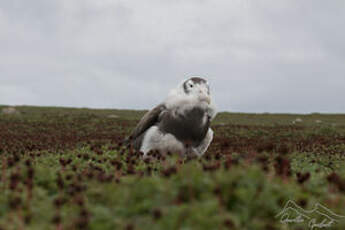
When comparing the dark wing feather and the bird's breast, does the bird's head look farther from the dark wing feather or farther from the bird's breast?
the dark wing feather

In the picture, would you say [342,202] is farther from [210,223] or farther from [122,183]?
[122,183]

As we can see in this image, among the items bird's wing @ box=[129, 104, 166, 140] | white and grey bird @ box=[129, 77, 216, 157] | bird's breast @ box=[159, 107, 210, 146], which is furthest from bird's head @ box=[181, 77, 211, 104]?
bird's wing @ box=[129, 104, 166, 140]

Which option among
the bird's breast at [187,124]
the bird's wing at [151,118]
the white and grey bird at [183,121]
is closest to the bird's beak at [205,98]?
the white and grey bird at [183,121]

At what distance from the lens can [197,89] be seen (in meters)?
9.09

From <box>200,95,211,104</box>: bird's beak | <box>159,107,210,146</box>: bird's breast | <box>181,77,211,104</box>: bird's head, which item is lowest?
<box>159,107,210,146</box>: bird's breast

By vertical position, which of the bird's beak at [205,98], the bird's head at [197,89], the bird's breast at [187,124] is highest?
the bird's head at [197,89]

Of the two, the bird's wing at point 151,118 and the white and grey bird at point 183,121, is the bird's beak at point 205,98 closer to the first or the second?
the white and grey bird at point 183,121

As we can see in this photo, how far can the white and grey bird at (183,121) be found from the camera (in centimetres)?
911

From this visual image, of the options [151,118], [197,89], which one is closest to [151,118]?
[151,118]

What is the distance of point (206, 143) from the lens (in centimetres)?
1009

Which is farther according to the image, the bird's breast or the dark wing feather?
the dark wing feather

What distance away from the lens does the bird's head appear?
29.6 ft

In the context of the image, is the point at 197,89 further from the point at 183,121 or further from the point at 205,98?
the point at 183,121

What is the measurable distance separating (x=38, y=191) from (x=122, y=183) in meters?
0.88
